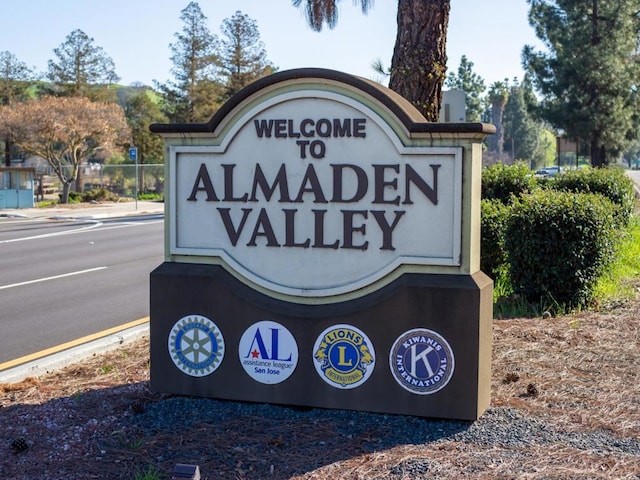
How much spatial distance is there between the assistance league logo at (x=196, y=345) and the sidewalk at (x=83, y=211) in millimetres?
25571

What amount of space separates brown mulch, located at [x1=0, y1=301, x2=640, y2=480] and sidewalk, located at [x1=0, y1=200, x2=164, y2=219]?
25560mm

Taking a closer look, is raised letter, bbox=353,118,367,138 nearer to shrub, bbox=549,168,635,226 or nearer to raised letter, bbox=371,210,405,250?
raised letter, bbox=371,210,405,250

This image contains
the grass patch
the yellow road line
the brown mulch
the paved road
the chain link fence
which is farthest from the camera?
the chain link fence

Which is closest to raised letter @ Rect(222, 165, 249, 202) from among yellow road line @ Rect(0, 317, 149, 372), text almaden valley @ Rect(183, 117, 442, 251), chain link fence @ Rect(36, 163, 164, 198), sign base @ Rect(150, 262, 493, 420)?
text almaden valley @ Rect(183, 117, 442, 251)

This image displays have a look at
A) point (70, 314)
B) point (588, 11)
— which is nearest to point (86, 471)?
point (70, 314)

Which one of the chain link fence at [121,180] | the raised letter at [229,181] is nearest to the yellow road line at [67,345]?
the raised letter at [229,181]

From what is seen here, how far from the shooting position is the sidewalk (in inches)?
1185

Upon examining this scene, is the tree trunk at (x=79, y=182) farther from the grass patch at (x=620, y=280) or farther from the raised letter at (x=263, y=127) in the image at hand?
the raised letter at (x=263, y=127)

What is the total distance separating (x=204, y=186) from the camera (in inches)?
203

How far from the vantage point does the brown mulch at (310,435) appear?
3973 millimetres

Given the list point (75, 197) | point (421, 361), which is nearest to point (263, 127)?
point (421, 361)

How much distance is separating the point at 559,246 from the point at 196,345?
4.14 meters

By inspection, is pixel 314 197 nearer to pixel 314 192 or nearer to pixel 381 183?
pixel 314 192

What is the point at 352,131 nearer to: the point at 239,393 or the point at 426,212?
the point at 426,212
